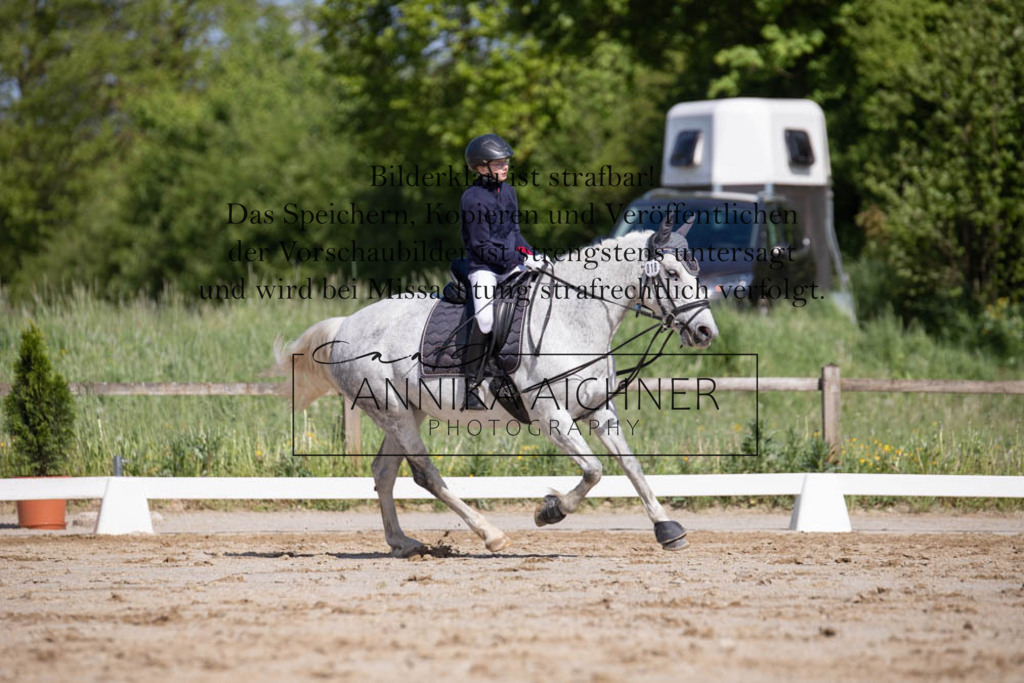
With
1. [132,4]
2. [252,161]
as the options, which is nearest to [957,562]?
[252,161]

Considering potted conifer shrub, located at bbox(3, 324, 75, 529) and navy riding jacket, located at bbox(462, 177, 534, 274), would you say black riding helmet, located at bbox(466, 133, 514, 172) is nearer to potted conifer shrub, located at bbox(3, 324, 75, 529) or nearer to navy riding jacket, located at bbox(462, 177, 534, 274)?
navy riding jacket, located at bbox(462, 177, 534, 274)

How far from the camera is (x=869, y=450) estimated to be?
12.5 metres

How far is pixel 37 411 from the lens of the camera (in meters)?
11.8

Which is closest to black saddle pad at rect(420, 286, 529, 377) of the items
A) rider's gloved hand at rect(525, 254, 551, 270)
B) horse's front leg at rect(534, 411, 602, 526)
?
rider's gloved hand at rect(525, 254, 551, 270)

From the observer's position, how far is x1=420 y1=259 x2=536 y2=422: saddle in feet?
27.2

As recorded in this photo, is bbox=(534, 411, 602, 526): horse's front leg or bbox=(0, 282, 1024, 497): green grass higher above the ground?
bbox=(534, 411, 602, 526): horse's front leg

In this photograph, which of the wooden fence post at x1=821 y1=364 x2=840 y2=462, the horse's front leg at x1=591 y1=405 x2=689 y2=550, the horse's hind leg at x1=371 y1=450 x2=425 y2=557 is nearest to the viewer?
the horse's front leg at x1=591 y1=405 x2=689 y2=550

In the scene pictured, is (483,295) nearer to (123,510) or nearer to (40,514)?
(123,510)

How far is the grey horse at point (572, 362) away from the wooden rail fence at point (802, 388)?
279 centimetres

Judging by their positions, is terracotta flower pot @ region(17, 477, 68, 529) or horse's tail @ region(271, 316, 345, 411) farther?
terracotta flower pot @ region(17, 477, 68, 529)

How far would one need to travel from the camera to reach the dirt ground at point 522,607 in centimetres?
516

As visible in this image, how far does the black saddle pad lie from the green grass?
3.34m

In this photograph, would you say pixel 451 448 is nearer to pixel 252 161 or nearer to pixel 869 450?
pixel 869 450

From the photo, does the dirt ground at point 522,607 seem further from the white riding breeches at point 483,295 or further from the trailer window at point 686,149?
the trailer window at point 686,149
